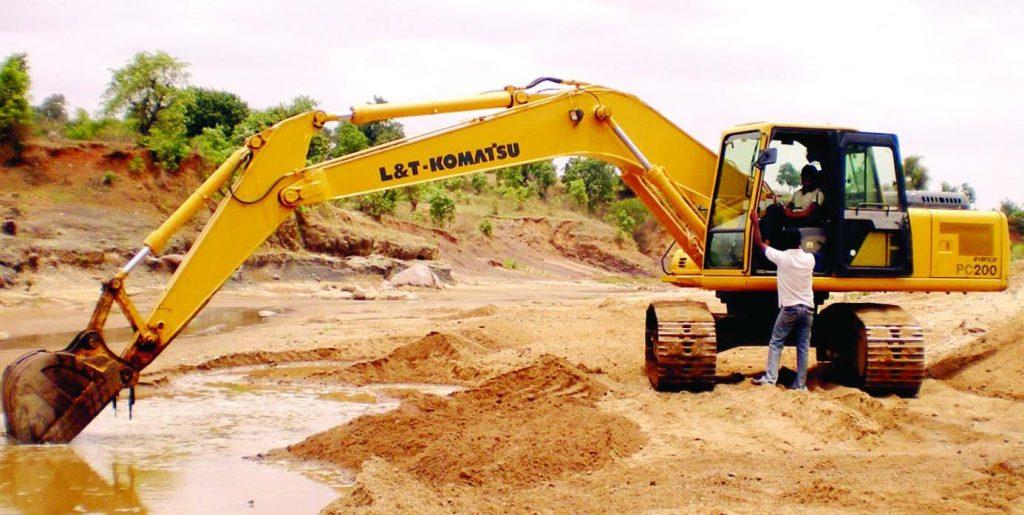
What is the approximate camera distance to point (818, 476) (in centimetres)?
684

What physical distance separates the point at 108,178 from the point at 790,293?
24.4m

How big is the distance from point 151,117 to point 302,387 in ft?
78.0

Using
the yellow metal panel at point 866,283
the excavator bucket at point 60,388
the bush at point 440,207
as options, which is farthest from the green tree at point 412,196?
the excavator bucket at point 60,388

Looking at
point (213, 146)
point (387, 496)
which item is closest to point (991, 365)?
point (387, 496)

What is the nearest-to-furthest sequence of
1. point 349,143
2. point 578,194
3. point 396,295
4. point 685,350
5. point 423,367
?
point 685,350, point 423,367, point 396,295, point 349,143, point 578,194

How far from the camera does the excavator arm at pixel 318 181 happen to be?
895 cm

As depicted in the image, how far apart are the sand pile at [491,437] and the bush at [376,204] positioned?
31.8m

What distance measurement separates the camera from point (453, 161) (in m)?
10.8

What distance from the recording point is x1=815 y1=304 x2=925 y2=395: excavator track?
1050cm

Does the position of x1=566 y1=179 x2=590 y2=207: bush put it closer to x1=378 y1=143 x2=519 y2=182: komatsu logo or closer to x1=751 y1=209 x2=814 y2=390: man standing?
x1=378 y1=143 x2=519 y2=182: komatsu logo

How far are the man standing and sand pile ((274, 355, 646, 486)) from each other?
188cm

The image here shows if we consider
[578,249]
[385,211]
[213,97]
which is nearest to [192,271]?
[385,211]

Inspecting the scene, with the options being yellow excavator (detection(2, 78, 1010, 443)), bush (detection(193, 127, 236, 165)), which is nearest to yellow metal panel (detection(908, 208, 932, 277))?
yellow excavator (detection(2, 78, 1010, 443))

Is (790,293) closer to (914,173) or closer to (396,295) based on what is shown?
(914,173)
